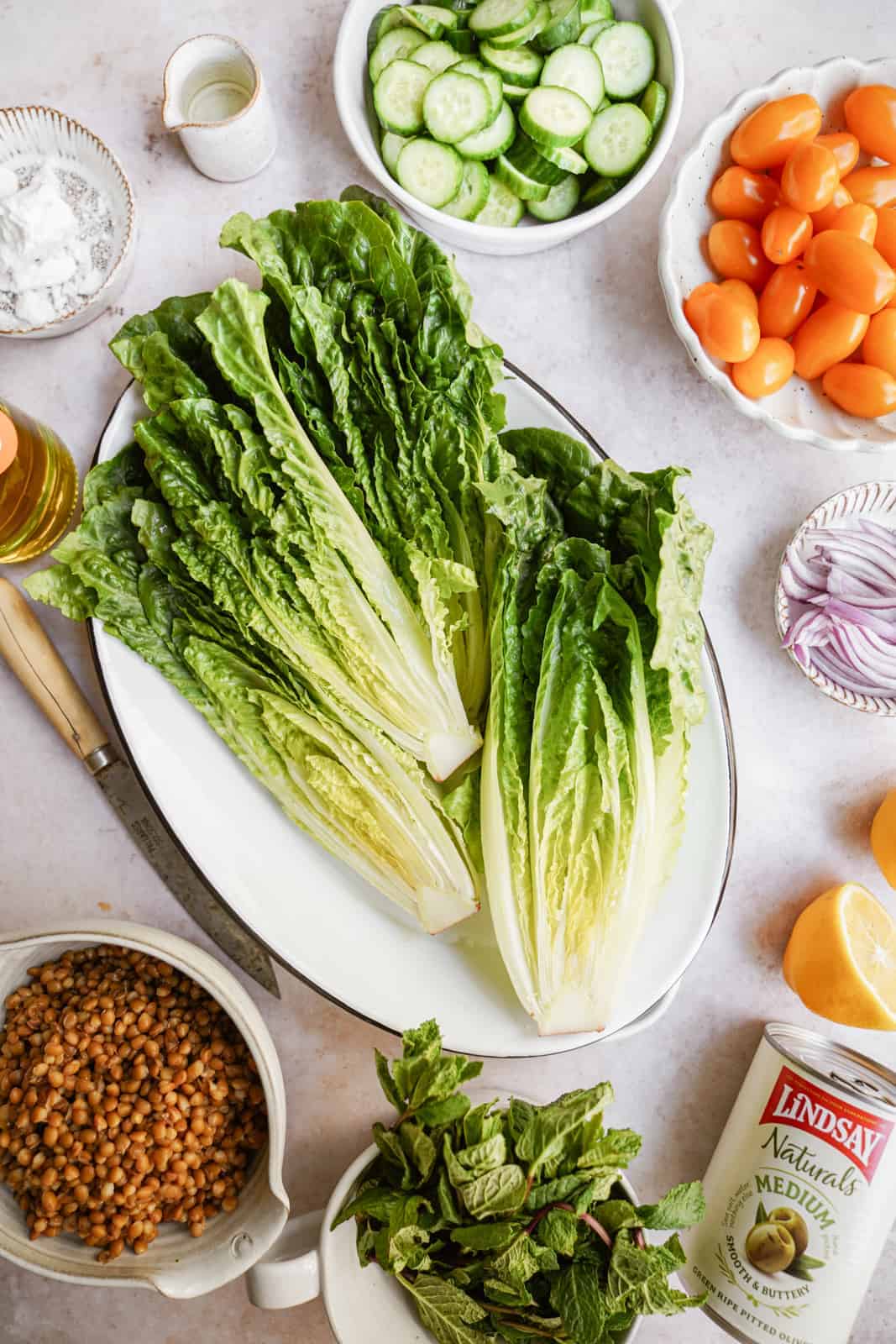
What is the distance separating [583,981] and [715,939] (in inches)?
22.8

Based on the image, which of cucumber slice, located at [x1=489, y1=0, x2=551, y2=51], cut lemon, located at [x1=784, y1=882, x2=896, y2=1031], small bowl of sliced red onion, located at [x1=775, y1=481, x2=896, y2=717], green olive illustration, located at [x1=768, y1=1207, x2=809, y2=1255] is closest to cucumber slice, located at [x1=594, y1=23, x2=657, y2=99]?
cucumber slice, located at [x1=489, y1=0, x2=551, y2=51]

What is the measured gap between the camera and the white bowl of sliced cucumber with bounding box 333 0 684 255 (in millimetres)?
2115

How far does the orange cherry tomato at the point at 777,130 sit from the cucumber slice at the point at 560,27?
41cm

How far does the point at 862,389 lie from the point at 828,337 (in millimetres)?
134

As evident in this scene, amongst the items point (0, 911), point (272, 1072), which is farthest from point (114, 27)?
point (272, 1072)

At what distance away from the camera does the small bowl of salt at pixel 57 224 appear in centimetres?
206

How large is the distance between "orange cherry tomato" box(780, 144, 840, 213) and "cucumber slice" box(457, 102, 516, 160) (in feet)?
1.95

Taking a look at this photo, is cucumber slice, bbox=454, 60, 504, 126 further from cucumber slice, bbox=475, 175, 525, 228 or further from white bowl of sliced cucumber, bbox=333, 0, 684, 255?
cucumber slice, bbox=475, 175, 525, 228

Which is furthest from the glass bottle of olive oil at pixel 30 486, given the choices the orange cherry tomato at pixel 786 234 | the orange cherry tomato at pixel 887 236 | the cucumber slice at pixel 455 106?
the orange cherry tomato at pixel 887 236

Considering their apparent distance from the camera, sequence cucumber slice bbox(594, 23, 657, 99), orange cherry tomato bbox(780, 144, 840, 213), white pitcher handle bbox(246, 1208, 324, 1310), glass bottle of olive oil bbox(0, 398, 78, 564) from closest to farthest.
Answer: white pitcher handle bbox(246, 1208, 324, 1310), glass bottle of olive oil bbox(0, 398, 78, 564), orange cherry tomato bbox(780, 144, 840, 213), cucumber slice bbox(594, 23, 657, 99)

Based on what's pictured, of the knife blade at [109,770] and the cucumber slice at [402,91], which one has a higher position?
the cucumber slice at [402,91]

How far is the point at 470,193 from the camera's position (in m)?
2.19

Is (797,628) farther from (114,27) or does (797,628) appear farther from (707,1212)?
(114,27)

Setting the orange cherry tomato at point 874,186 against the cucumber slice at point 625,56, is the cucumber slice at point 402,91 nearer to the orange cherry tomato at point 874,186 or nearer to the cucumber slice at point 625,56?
the cucumber slice at point 625,56
